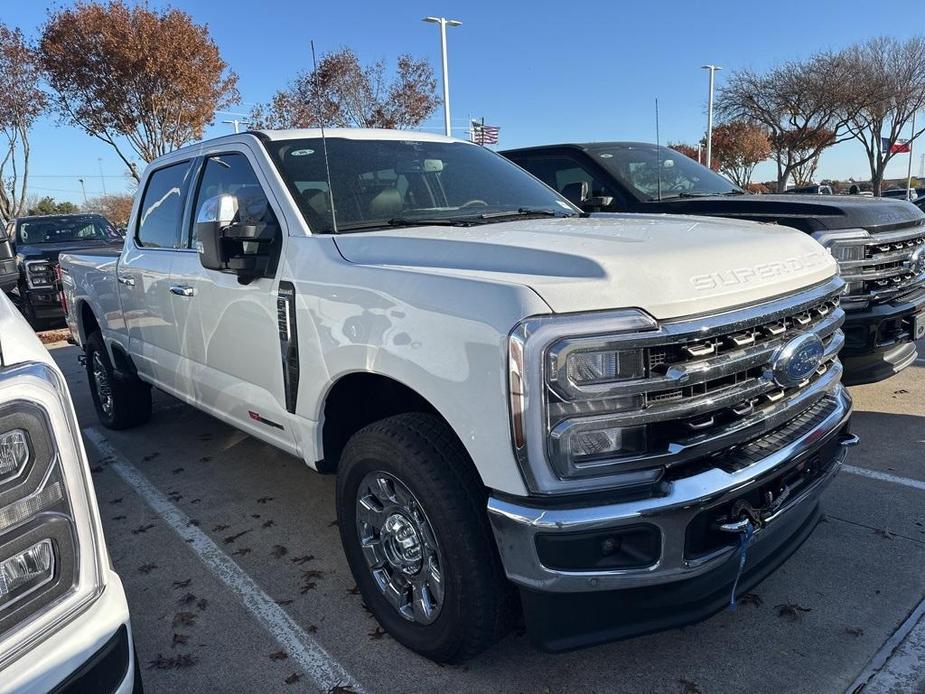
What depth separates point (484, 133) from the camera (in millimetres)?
22203

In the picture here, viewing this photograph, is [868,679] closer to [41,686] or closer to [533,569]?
[533,569]

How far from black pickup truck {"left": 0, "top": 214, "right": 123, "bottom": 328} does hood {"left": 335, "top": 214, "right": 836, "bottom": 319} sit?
30.3 ft

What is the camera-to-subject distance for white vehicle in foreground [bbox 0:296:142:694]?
1456 mm

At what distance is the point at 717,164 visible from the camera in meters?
40.7

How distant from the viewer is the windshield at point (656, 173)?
618 cm

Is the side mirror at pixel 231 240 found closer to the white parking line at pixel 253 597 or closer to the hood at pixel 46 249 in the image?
the white parking line at pixel 253 597

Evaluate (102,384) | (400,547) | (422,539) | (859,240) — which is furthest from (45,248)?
(859,240)

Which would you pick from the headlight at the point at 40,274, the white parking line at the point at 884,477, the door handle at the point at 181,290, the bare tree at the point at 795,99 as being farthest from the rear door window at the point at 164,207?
the bare tree at the point at 795,99

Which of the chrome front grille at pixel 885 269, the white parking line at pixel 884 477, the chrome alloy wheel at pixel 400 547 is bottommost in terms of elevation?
the white parking line at pixel 884 477

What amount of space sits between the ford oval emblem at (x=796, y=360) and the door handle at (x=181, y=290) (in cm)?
288

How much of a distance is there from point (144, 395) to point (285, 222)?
3268 millimetres

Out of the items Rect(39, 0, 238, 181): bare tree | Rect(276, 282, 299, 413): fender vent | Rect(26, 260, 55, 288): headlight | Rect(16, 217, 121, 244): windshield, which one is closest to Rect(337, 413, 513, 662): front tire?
Rect(276, 282, 299, 413): fender vent

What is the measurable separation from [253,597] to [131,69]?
16.6 metres

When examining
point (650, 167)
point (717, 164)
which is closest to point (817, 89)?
point (717, 164)
